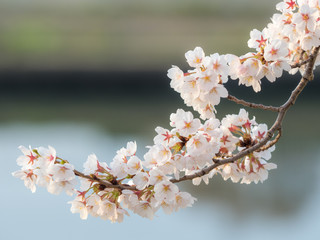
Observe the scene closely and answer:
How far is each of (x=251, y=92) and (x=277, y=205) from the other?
2.02 meters

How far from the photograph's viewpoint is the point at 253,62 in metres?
0.56

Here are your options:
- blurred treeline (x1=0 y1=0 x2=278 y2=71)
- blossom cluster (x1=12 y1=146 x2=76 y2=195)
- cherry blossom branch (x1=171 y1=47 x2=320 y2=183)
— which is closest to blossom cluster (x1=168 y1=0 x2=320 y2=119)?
cherry blossom branch (x1=171 y1=47 x2=320 y2=183)

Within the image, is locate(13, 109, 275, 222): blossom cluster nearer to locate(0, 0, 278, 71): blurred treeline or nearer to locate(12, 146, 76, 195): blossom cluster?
locate(12, 146, 76, 195): blossom cluster

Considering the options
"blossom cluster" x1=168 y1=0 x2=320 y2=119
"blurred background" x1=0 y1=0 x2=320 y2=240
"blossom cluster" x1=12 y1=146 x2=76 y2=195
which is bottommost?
"blossom cluster" x1=12 y1=146 x2=76 y2=195

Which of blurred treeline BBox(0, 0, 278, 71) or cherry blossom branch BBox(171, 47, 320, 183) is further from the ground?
blurred treeline BBox(0, 0, 278, 71)

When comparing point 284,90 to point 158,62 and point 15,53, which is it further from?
point 15,53

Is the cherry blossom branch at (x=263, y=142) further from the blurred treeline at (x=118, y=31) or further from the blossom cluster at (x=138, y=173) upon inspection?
the blurred treeline at (x=118, y=31)

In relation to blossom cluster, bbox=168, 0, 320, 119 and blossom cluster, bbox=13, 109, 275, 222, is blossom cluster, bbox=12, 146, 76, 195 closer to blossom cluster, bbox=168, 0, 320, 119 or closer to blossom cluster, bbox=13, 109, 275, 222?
blossom cluster, bbox=13, 109, 275, 222

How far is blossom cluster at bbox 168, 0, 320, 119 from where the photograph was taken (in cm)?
53

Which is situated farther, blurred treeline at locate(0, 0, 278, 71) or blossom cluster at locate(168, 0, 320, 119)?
blurred treeline at locate(0, 0, 278, 71)

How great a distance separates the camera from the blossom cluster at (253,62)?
1.74ft

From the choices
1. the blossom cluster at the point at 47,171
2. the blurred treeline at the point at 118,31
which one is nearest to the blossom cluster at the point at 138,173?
the blossom cluster at the point at 47,171

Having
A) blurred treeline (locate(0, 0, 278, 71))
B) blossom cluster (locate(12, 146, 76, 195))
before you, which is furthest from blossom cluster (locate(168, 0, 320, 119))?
blurred treeline (locate(0, 0, 278, 71))

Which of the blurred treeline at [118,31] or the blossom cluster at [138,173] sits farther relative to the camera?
the blurred treeline at [118,31]
